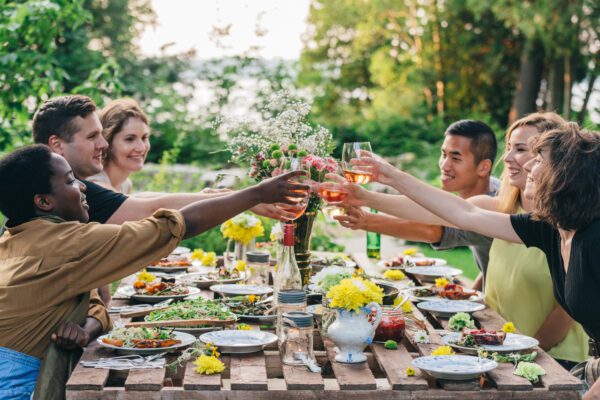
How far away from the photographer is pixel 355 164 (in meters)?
3.55

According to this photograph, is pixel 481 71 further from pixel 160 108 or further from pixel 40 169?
pixel 40 169

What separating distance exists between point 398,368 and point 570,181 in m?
0.99

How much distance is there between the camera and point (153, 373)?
2.56 meters

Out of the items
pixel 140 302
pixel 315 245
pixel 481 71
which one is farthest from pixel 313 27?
pixel 140 302

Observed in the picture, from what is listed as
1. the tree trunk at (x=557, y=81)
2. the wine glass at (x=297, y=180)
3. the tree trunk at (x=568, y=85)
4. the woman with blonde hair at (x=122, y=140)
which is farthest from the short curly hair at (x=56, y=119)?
the tree trunk at (x=557, y=81)

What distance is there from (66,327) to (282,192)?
0.89 m

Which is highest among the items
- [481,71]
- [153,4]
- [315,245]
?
[153,4]

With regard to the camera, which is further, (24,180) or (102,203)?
(102,203)

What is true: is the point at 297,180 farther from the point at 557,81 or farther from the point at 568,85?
the point at 557,81

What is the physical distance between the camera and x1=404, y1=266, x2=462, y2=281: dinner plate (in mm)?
4539

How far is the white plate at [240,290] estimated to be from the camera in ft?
12.4

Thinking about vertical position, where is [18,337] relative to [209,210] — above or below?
below

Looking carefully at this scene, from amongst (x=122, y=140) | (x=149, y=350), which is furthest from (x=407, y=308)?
(x=122, y=140)

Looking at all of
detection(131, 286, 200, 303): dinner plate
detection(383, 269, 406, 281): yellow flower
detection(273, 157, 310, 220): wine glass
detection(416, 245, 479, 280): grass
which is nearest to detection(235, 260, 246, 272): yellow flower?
detection(131, 286, 200, 303): dinner plate
